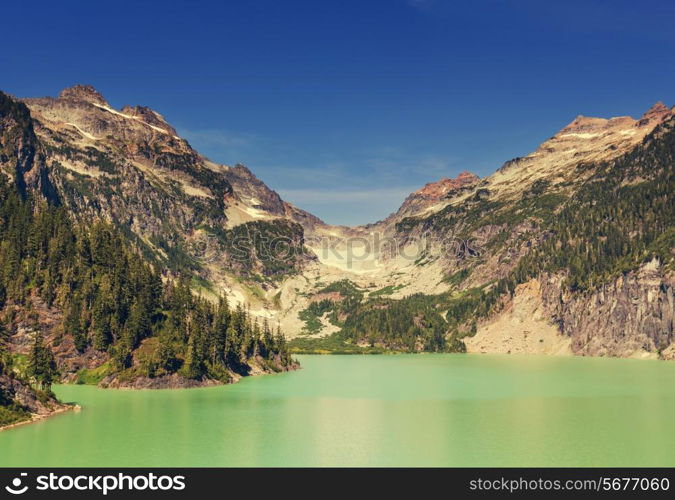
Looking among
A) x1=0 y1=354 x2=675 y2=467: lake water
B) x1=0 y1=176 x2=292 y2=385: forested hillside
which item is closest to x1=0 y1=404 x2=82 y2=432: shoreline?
x1=0 y1=354 x2=675 y2=467: lake water

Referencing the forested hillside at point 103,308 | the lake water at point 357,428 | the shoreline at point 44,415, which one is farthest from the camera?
the forested hillside at point 103,308

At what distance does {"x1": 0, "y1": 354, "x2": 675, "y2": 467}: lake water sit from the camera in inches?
2778

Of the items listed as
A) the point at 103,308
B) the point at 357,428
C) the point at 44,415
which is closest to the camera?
the point at 357,428

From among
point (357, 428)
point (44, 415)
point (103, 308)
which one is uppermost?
point (103, 308)

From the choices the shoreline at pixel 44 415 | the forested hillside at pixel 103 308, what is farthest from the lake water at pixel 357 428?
the forested hillside at pixel 103 308

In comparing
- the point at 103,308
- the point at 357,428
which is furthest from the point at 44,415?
the point at 103,308

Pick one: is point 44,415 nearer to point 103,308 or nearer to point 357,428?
point 357,428

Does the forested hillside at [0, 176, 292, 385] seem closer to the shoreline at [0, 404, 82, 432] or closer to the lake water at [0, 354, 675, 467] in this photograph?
the lake water at [0, 354, 675, 467]

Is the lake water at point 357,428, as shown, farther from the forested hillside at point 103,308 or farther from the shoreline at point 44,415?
the forested hillside at point 103,308

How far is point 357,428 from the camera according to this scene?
297ft

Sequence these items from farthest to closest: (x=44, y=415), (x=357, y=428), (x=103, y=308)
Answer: (x=103, y=308)
(x=44, y=415)
(x=357, y=428)

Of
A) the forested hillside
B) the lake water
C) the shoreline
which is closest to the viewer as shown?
the lake water

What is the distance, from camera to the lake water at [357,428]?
7056cm

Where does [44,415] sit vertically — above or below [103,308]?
below
